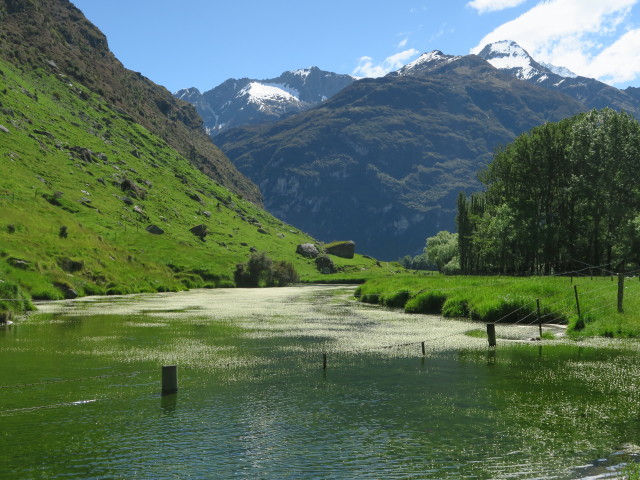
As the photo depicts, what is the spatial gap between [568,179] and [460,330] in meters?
60.7

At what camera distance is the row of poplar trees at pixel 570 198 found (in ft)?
289

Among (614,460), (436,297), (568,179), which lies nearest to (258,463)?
(614,460)

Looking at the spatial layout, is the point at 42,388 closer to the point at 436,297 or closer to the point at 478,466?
the point at 478,466

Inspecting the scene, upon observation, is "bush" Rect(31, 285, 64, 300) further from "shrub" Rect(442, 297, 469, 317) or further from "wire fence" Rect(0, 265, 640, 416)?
"shrub" Rect(442, 297, 469, 317)

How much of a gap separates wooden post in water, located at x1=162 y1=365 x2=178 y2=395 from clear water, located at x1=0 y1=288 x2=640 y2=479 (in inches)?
24.3

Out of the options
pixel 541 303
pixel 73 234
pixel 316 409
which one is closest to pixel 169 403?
pixel 316 409

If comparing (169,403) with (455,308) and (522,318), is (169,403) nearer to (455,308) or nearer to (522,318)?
(522,318)

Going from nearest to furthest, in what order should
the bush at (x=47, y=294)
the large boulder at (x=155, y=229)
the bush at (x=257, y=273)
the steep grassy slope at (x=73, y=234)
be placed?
the bush at (x=47, y=294) < the steep grassy slope at (x=73, y=234) < the bush at (x=257, y=273) < the large boulder at (x=155, y=229)

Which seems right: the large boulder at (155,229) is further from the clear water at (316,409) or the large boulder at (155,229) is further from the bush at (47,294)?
the clear water at (316,409)

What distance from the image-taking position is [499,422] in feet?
65.0

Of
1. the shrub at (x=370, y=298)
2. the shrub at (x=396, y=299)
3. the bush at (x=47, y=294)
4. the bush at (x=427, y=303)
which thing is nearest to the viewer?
the bush at (x=427, y=303)

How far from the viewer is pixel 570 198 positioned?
99.8 meters

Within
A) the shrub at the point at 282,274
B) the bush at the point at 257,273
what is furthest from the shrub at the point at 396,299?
the shrub at the point at 282,274

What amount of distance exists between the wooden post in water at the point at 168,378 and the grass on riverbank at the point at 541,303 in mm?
30256
